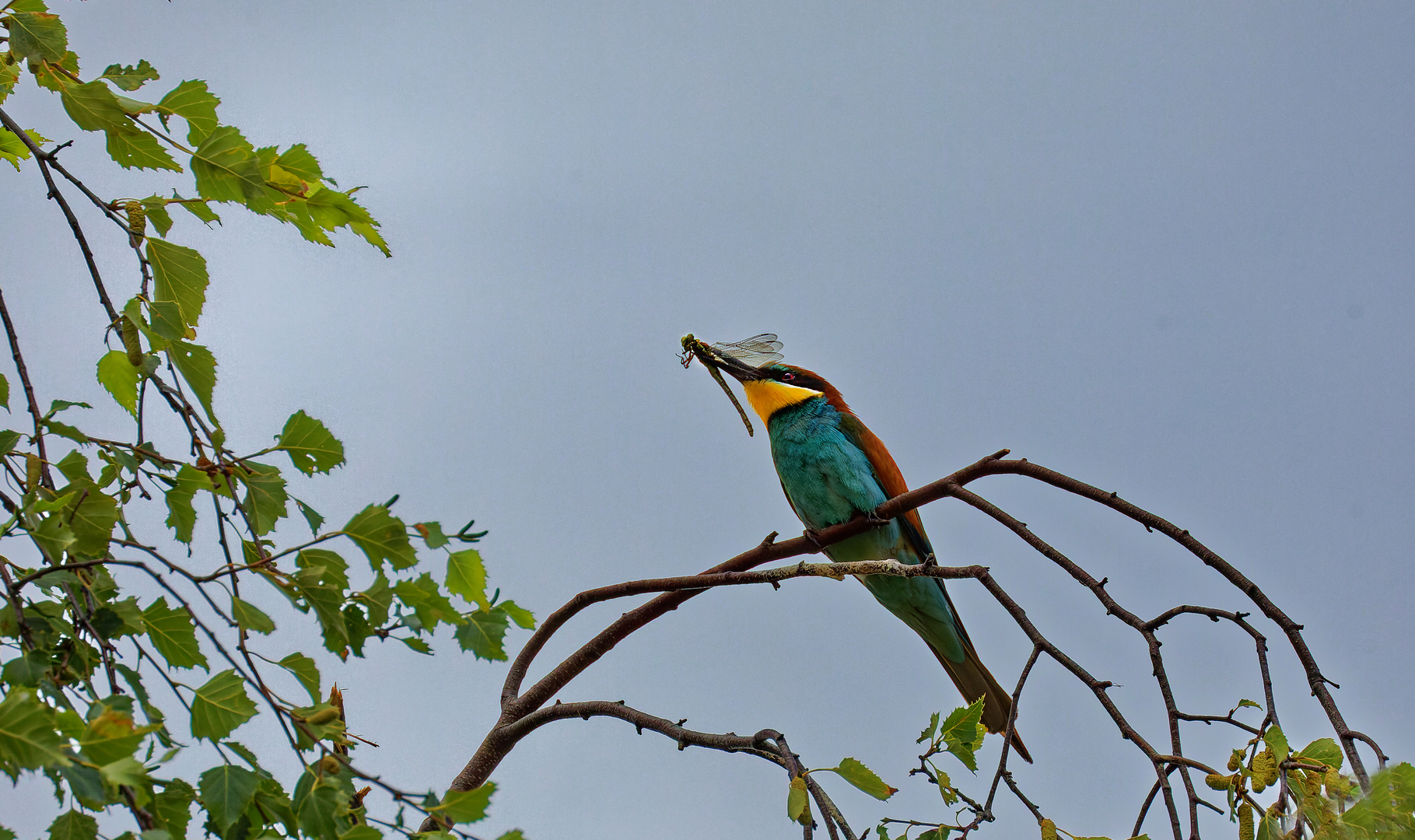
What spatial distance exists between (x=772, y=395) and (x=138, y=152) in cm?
288

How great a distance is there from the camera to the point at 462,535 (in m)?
1.65

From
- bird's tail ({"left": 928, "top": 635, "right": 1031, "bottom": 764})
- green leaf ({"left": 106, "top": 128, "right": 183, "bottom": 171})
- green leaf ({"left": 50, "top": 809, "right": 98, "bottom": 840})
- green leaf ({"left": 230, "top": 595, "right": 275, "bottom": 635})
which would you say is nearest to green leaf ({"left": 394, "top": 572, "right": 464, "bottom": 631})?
green leaf ({"left": 230, "top": 595, "right": 275, "bottom": 635})

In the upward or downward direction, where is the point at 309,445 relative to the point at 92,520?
upward

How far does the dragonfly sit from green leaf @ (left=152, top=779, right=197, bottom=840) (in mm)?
2738

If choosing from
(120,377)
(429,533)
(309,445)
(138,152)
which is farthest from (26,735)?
(138,152)

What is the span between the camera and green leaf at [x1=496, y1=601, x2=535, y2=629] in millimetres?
1745

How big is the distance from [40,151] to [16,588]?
847 millimetres

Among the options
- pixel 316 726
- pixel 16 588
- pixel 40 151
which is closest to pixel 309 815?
pixel 316 726

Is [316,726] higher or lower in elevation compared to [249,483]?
lower

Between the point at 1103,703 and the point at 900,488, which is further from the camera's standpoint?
the point at 900,488

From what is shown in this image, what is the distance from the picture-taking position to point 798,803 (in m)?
1.85

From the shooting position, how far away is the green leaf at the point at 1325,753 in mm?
1616

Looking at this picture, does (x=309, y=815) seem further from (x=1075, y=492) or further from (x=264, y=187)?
(x=1075, y=492)

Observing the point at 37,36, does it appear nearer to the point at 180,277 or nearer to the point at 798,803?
the point at 180,277
